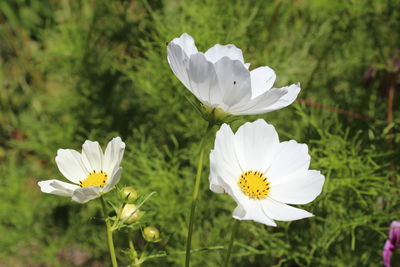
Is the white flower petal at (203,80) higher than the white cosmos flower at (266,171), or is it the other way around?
the white flower petal at (203,80)

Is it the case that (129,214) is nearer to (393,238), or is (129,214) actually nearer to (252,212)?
(252,212)

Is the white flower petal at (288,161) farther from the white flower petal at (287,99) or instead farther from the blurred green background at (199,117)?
the blurred green background at (199,117)

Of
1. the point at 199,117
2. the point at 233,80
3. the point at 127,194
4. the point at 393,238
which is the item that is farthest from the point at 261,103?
the point at 199,117

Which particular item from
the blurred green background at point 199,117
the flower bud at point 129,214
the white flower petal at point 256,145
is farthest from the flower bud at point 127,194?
the blurred green background at point 199,117

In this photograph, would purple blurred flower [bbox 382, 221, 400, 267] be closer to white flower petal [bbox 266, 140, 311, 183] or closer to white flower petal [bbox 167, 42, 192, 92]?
white flower petal [bbox 266, 140, 311, 183]

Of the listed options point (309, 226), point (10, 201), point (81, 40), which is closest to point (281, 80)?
point (309, 226)

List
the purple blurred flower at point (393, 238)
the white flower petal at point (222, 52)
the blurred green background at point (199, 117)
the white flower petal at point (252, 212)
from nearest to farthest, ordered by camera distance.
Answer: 1. the white flower petal at point (252, 212)
2. the white flower petal at point (222, 52)
3. the purple blurred flower at point (393, 238)
4. the blurred green background at point (199, 117)

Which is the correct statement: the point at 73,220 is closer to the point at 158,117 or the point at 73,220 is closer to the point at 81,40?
the point at 158,117
